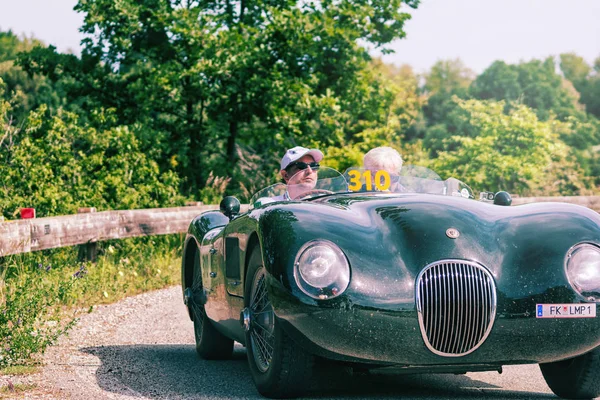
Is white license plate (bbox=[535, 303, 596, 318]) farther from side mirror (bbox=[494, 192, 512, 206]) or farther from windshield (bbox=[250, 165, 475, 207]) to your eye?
side mirror (bbox=[494, 192, 512, 206])

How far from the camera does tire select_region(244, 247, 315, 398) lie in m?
4.82

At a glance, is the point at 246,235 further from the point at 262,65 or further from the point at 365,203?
the point at 262,65

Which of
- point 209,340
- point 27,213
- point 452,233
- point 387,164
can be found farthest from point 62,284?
point 27,213

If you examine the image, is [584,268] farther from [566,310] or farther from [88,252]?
[88,252]

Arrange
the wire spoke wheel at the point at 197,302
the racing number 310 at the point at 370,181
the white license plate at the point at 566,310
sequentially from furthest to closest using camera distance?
the wire spoke wheel at the point at 197,302, the racing number 310 at the point at 370,181, the white license plate at the point at 566,310

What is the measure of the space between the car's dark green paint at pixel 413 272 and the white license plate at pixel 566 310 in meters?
0.03

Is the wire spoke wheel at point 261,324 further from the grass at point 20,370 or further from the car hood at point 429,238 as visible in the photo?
the grass at point 20,370

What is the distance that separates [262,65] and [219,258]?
58.6 ft

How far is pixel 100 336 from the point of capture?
26.2ft

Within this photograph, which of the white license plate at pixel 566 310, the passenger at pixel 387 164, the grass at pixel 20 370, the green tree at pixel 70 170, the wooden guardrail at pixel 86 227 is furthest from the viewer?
the green tree at pixel 70 170

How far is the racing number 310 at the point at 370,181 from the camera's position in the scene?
6.20 m

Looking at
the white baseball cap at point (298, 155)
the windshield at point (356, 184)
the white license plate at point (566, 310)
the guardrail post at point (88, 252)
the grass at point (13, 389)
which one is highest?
the white baseball cap at point (298, 155)

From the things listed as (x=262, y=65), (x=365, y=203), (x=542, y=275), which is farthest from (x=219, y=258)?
(x=262, y=65)

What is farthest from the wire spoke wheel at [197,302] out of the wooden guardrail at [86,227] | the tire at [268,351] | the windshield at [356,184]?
the wooden guardrail at [86,227]
